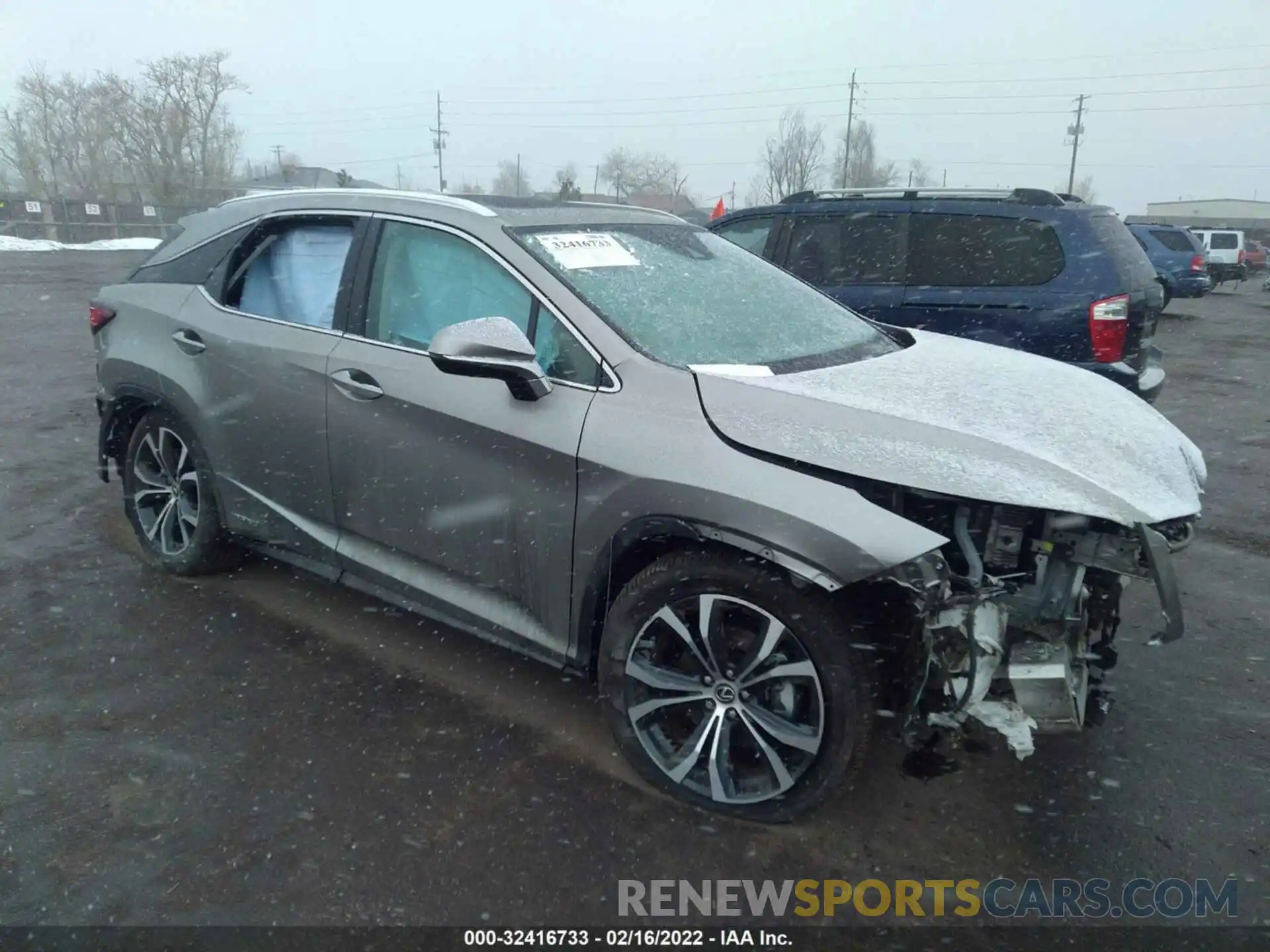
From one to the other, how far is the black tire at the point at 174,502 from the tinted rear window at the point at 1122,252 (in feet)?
16.8

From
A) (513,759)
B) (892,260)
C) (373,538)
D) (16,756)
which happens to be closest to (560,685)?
(513,759)

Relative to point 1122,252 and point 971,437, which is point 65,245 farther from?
point 971,437

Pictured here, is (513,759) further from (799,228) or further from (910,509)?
(799,228)

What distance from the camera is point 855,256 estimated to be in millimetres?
6477

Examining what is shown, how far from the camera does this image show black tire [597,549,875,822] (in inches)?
98.7

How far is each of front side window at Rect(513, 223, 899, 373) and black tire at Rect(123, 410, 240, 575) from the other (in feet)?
6.34

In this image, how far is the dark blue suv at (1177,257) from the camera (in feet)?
68.1

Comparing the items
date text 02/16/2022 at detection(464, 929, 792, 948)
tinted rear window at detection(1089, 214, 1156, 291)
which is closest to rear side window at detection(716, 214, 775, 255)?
tinted rear window at detection(1089, 214, 1156, 291)

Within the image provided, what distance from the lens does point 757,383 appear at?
2.77 meters

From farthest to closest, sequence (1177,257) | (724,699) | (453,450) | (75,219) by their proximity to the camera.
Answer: (75,219), (1177,257), (453,450), (724,699)

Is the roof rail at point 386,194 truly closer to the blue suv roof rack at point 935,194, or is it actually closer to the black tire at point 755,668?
the black tire at point 755,668

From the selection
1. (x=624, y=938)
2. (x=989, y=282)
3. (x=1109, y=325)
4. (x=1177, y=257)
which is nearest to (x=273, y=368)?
(x=624, y=938)

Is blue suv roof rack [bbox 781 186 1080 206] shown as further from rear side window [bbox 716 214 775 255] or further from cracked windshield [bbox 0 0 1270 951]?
cracked windshield [bbox 0 0 1270 951]

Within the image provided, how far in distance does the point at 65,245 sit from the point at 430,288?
46137mm
